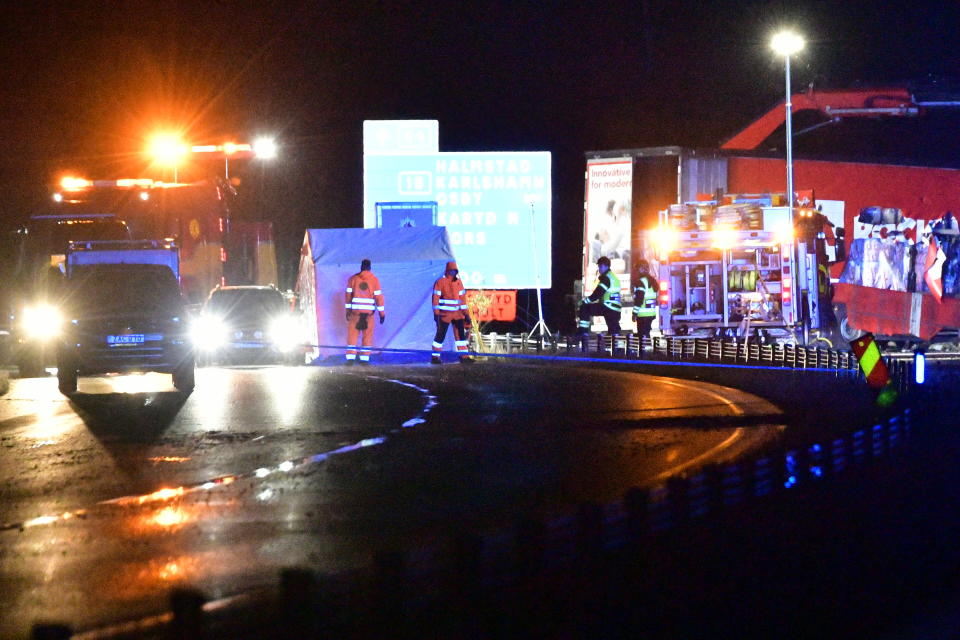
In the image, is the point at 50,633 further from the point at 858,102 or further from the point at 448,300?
the point at 858,102

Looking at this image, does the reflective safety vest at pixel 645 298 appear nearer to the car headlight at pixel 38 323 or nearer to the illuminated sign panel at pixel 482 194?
the illuminated sign panel at pixel 482 194

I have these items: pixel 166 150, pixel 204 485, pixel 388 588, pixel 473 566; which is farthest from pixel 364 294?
pixel 388 588

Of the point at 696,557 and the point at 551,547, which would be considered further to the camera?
the point at 696,557

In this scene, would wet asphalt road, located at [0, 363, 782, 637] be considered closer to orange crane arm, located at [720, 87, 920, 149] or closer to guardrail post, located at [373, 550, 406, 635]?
guardrail post, located at [373, 550, 406, 635]

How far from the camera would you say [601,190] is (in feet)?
110

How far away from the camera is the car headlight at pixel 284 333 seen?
24.9m

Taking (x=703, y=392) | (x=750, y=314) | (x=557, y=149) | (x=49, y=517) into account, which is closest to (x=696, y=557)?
(x=49, y=517)

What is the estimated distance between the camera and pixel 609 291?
25938mm

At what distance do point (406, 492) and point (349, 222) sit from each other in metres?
43.5

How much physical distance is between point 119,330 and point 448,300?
8065 millimetres

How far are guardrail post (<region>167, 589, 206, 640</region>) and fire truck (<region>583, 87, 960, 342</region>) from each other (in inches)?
908

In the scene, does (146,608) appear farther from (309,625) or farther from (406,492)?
(406,492)

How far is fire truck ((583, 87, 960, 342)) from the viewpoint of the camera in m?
26.4

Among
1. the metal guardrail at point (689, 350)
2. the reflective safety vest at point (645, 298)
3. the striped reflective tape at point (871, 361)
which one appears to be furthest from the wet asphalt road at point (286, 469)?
the reflective safety vest at point (645, 298)
